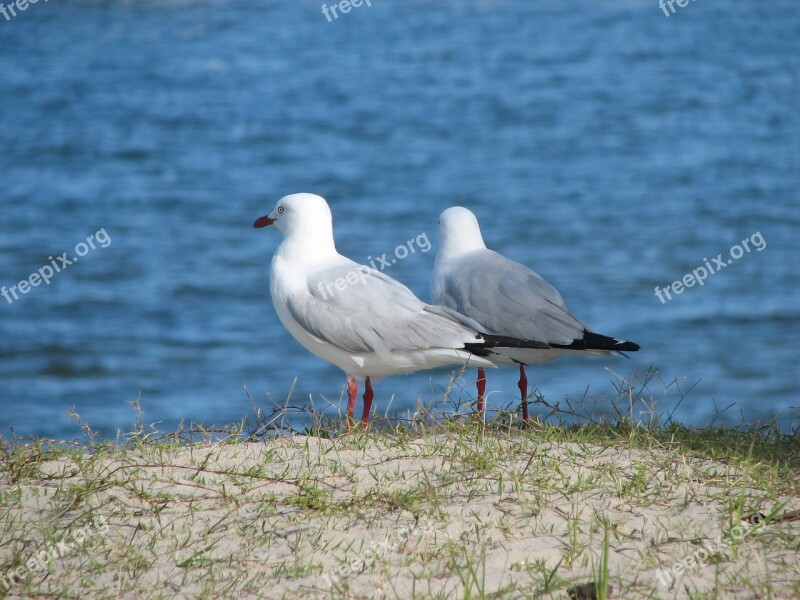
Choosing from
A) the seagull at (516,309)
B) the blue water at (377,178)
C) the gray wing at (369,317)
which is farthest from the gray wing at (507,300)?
the blue water at (377,178)

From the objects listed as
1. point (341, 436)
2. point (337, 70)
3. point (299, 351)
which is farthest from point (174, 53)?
point (341, 436)

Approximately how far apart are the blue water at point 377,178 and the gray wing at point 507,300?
100 centimetres

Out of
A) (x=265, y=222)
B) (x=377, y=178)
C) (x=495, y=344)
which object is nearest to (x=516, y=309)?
(x=495, y=344)

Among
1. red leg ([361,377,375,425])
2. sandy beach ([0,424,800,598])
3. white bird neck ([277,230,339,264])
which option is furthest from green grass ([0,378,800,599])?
white bird neck ([277,230,339,264])

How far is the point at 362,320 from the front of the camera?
5.90 meters

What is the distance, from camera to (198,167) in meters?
18.7

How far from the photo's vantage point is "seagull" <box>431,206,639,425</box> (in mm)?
6125

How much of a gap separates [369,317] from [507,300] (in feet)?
2.93

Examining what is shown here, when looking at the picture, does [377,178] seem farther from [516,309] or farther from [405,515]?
[405,515]

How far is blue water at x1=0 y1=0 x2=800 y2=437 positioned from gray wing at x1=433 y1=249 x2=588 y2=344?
100 cm

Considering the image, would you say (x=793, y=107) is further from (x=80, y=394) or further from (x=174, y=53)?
(x=80, y=394)

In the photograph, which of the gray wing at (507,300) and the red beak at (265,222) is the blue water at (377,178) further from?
the red beak at (265,222)

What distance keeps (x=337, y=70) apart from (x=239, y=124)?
369 cm

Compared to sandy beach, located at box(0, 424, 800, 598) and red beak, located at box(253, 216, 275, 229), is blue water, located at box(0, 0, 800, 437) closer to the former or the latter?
red beak, located at box(253, 216, 275, 229)
